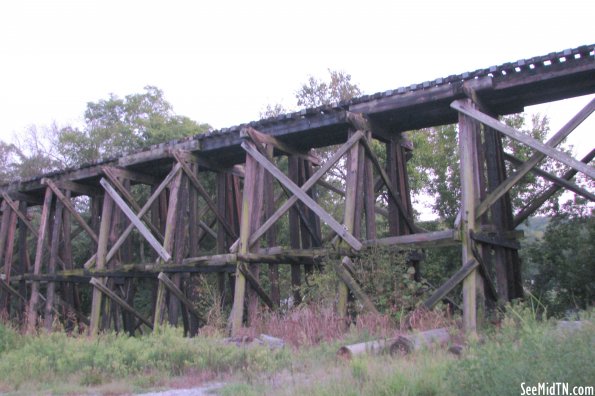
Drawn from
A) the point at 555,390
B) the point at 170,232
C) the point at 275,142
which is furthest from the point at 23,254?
the point at 555,390

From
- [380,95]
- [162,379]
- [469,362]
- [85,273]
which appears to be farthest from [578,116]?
[85,273]

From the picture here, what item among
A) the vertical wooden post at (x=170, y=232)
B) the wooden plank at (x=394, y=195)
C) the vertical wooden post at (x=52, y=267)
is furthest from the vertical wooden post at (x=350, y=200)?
the vertical wooden post at (x=52, y=267)

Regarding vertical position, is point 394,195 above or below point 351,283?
above

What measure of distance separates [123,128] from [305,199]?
636 inches

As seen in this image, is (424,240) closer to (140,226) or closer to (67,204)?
(140,226)

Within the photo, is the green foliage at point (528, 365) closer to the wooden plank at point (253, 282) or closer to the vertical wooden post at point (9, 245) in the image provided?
the wooden plank at point (253, 282)

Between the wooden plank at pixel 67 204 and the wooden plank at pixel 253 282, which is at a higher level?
the wooden plank at pixel 67 204

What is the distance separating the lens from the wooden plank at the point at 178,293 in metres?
10.2

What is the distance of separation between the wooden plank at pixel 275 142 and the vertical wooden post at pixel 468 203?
3411 millimetres

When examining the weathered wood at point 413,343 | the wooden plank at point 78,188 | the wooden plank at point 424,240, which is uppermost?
the wooden plank at point 78,188

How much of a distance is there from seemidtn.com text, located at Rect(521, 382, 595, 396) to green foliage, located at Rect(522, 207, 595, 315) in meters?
7.87

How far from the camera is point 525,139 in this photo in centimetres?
739

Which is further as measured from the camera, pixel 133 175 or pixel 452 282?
pixel 133 175

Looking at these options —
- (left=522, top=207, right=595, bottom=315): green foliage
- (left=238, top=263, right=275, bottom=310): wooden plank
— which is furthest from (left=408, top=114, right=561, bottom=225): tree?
(left=238, top=263, right=275, bottom=310): wooden plank
